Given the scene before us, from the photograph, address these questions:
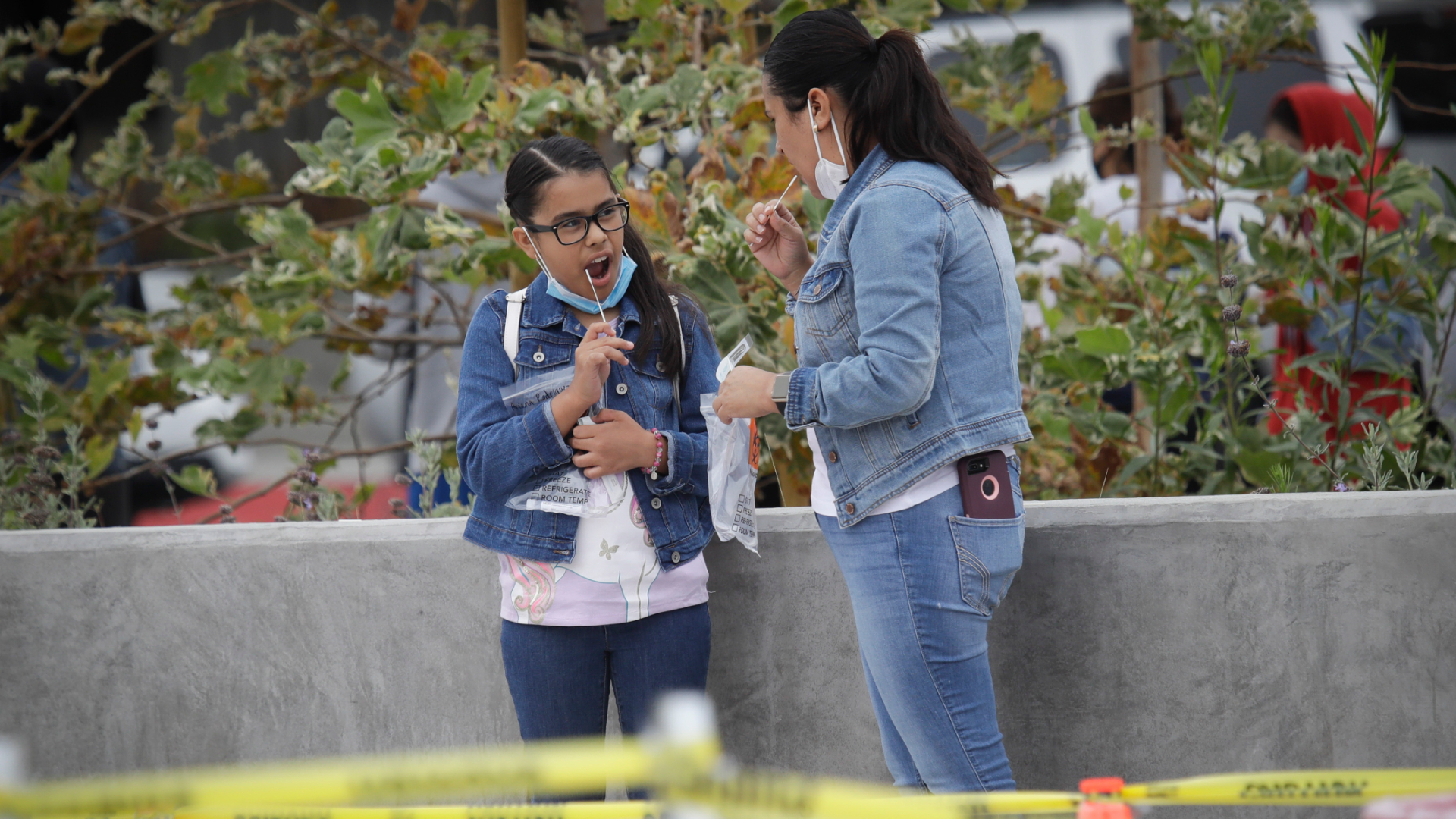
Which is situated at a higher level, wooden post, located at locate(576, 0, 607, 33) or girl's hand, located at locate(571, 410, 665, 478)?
wooden post, located at locate(576, 0, 607, 33)

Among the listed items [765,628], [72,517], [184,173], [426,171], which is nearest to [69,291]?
[184,173]

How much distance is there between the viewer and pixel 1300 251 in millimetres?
3051

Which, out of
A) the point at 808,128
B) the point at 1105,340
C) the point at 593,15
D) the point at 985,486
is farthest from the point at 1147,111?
the point at 985,486

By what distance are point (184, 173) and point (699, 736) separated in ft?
12.3

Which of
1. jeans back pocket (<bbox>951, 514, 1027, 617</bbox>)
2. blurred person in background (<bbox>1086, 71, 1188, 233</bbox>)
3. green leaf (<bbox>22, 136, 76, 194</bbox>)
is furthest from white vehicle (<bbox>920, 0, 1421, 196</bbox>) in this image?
Result: jeans back pocket (<bbox>951, 514, 1027, 617</bbox>)

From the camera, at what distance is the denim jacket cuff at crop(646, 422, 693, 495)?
2.08 meters

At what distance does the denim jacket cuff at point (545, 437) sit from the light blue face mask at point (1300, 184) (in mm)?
2415

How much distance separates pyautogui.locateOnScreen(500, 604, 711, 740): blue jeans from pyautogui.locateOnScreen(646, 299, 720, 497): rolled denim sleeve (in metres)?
0.22

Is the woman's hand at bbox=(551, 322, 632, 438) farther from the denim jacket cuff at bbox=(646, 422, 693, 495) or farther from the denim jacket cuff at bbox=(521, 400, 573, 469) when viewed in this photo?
the denim jacket cuff at bbox=(646, 422, 693, 495)

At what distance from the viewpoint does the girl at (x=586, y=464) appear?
203 cm

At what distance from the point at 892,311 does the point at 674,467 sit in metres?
0.56

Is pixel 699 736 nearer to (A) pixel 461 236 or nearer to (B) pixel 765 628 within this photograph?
(B) pixel 765 628

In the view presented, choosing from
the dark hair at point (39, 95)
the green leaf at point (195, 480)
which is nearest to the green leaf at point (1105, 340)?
the green leaf at point (195, 480)

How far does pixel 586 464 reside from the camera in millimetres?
2041
